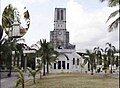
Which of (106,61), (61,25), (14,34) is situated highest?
(61,25)

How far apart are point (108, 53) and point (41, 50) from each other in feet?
67.9

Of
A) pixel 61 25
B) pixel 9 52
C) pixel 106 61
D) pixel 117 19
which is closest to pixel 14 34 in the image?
pixel 9 52

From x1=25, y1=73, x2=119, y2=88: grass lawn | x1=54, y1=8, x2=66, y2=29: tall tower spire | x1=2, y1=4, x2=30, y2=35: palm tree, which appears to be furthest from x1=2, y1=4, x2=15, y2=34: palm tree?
x1=54, y1=8, x2=66, y2=29: tall tower spire

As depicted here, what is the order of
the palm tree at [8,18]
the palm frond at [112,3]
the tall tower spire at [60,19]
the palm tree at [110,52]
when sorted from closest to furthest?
the palm frond at [112,3] → the palm tree at [8,18] → the palm tree at [110,52] → the tall tower spire at [60,19]

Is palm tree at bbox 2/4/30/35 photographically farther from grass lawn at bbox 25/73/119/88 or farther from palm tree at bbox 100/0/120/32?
palm tree at bbox 100/0/120/32

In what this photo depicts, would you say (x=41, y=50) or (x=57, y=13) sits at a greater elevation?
(x=57, y=13)

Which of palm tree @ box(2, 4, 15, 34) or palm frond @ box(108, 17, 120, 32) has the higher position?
palm tree @ box(2, 4, 15, 34)

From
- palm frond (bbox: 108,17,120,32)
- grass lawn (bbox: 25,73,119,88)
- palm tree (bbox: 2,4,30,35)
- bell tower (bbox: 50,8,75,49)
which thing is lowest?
grass lawn (bbox: 25,73,119,88)

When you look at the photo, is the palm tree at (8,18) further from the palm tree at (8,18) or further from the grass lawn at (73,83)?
the grass lawn at (73,83)

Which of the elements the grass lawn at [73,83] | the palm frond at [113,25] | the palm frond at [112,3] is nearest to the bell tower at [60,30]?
the grass lawn at [73,83]

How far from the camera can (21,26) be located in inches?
2160

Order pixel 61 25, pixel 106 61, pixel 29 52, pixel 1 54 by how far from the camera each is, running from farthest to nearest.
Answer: pixel 61 25 → pixel 29 52 → pixel 106 61 → pixel 1 54

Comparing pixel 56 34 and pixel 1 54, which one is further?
pixel 56 34

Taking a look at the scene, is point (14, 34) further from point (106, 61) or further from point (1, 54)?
point (106, 61)
